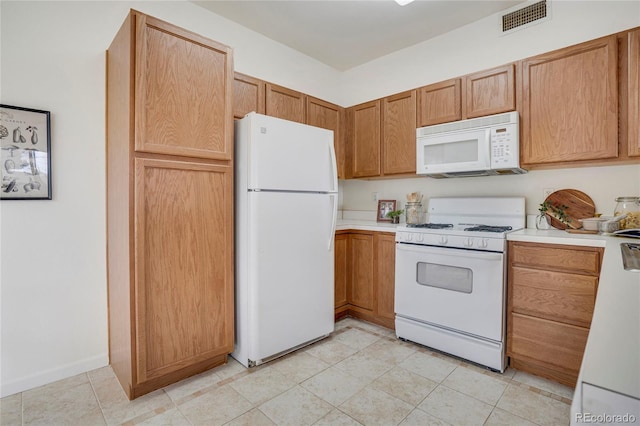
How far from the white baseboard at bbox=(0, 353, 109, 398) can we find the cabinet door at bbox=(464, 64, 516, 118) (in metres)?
3.23

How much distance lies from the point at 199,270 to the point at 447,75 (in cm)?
271

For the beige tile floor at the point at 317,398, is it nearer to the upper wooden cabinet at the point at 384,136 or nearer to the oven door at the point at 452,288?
the oven door at the point at 452,288

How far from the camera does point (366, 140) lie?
10.8ft

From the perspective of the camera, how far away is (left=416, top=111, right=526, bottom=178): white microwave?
2.34 m

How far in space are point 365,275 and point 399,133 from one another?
1.36 metres

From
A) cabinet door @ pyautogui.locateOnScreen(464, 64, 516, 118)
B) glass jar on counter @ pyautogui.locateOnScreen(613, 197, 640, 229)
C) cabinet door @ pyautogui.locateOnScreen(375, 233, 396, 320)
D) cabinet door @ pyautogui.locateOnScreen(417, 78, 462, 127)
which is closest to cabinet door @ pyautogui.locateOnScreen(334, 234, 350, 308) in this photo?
cabinet door @ pyautogui.locateOnScreen(375, 233, 396, 320)

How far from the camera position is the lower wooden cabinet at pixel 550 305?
6.08ft

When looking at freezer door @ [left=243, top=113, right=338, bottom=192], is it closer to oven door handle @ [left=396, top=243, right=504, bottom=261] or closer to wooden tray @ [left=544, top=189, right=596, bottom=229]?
oven door handle @ [left=396, top=243, right=504, bottom=261]

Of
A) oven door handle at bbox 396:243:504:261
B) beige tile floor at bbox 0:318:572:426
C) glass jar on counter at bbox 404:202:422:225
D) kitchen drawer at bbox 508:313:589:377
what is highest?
glass jar on counter at bbox 404:202:422:225

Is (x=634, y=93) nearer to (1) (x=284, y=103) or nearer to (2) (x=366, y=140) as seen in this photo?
(2) (x=366, y=140)

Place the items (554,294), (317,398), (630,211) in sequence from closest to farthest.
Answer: (317,398)
(554,294)
(630,211)

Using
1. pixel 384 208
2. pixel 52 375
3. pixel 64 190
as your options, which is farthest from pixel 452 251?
pixel 52 375

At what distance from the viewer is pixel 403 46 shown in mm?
3229

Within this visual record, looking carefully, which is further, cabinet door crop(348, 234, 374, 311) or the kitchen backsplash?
cabinet door crop(348, 234, 374, 311)
